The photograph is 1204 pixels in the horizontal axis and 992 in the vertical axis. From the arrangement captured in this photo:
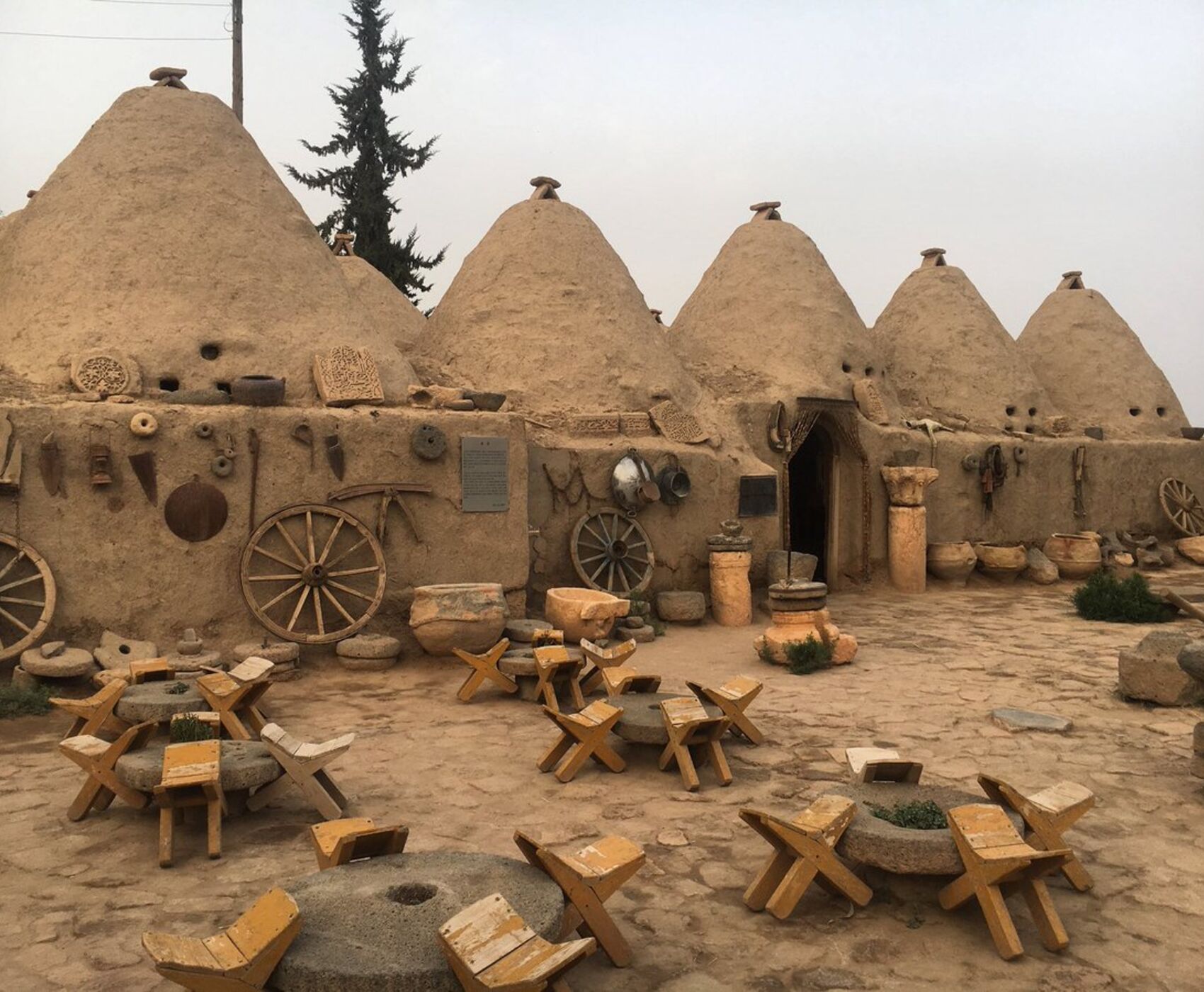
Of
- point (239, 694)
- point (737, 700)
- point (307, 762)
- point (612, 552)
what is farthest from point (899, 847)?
point (612, 552)

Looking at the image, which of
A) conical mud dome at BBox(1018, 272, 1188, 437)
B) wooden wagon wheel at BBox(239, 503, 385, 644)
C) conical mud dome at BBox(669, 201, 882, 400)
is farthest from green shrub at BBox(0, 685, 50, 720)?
conical mud dome at BBox(1018, 272, 1188, 437)

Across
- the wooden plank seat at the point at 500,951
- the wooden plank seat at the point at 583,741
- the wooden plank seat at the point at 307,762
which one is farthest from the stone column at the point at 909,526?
the wooden plank seat at the point at 500,951

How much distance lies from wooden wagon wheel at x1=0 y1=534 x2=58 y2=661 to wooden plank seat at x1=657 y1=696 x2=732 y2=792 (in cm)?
500

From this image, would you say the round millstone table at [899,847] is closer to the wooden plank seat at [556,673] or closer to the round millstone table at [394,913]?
the round millstone table at [394,913]

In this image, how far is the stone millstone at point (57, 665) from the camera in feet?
23.0

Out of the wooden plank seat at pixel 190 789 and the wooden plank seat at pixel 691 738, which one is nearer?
the wooden plank seat at pixel 190 789

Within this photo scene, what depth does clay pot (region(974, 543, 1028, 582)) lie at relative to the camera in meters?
14.0

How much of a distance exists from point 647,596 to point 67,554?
5817mm

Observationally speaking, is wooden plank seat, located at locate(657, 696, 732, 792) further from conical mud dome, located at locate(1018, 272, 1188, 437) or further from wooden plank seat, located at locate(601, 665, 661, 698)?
conical mud dome, located at locate(1018, 272, 1188, 437)

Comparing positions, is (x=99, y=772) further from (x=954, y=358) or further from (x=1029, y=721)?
(x=954, y=358)

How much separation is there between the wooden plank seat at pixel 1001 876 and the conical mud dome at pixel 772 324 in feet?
32.6

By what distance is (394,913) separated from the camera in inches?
121

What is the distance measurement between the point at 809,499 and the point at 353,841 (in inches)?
512

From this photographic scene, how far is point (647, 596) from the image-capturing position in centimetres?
1095
